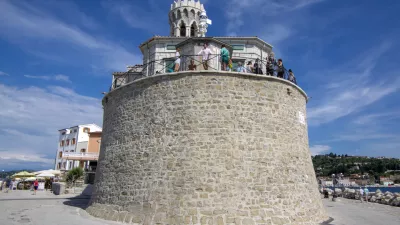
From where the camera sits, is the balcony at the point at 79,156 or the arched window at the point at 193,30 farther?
the balcony at the point at 79,156

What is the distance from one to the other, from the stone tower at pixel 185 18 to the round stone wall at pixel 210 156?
16.6 m

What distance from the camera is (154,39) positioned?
80.4 ft

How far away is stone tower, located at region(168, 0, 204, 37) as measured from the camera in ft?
94.5

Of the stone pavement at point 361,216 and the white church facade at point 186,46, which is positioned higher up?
the white church facade at point 186,46

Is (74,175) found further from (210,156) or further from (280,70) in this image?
(280,70)

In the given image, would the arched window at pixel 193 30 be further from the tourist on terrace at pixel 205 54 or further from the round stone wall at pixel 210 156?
the round stone wall at pixel 210 156

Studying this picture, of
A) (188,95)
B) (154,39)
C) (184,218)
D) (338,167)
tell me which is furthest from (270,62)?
(338,167)

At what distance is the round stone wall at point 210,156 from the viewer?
11.0 m

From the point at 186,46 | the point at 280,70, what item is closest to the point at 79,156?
the point at 186,46

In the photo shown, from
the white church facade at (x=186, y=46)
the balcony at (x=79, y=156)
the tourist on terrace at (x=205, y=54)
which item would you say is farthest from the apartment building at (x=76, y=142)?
the tourist on terrace at (x=205, y=54)

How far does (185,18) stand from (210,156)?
818 inches

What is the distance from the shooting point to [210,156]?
11.5 meters

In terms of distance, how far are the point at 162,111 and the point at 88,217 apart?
5.89 meters

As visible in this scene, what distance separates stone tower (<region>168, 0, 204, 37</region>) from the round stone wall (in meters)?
16.6
